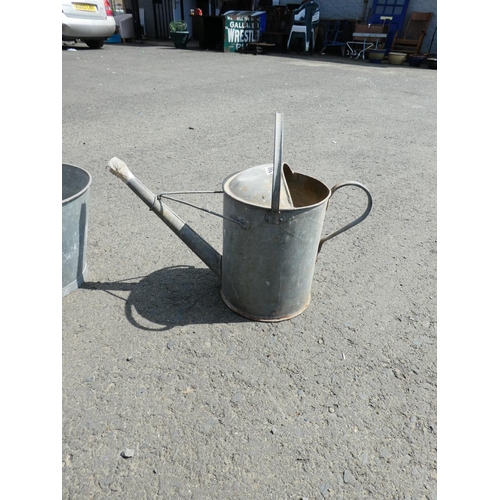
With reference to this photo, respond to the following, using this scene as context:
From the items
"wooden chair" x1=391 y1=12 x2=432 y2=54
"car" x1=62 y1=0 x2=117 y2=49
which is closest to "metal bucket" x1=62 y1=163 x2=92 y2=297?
"car" x1=62 y1=0 x2=117 y2=49

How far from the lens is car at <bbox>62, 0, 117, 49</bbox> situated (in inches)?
367

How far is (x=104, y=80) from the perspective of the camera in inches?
292

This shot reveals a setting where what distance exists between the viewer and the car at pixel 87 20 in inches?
367

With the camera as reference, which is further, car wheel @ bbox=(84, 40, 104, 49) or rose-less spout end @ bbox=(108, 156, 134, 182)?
car wheel @ bbox=(84, 40, 104, 49)

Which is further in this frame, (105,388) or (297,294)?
(297,294)

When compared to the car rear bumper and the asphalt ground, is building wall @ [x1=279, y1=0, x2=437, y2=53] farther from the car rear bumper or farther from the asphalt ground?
the asphalt ground

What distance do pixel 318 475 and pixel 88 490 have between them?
862 millimetres

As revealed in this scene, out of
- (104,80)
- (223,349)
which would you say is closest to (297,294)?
(223,349)

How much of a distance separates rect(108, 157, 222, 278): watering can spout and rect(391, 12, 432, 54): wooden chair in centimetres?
1265

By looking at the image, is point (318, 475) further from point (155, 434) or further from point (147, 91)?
point (147, 91)

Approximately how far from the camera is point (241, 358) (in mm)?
2039

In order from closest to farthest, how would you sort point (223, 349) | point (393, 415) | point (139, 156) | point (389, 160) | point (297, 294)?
point (393, 415) < point (223, 349) < point (297, 294) < point (139, 156) < point (389, 160)

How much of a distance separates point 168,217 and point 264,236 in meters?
0.59

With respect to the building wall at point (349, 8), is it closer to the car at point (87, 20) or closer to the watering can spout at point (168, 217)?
the car at point (87, 20)
